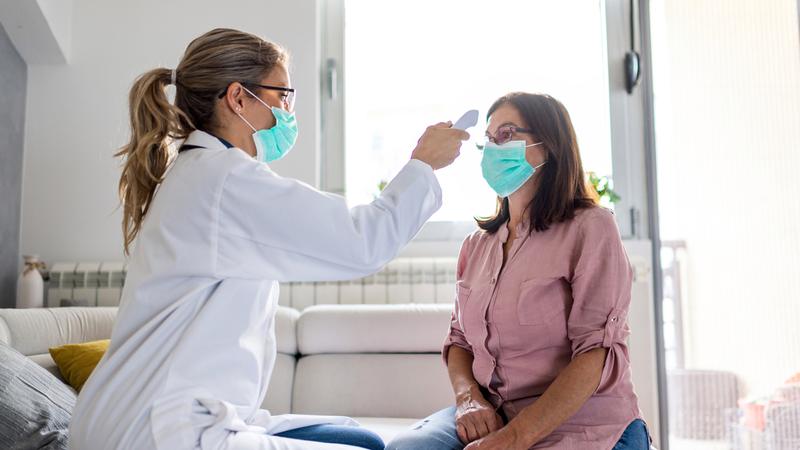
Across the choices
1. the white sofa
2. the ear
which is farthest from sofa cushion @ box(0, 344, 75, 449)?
the ear

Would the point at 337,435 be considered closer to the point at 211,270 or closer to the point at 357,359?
the point at 211,270

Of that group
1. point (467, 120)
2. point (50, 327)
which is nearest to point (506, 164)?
point (467, 120)

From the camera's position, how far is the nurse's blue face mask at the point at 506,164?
1.64 m

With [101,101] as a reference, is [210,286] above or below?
below

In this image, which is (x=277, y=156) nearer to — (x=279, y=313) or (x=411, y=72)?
(x=279, y=313)

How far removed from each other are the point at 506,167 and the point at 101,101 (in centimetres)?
236

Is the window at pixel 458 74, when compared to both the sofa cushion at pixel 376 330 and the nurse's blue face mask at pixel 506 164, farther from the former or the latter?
the nurse's blue face mask at pixel 506 164

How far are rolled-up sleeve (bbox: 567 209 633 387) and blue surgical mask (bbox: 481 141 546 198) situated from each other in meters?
0.24

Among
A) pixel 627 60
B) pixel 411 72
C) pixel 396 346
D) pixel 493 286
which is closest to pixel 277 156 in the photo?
pixel 493 286

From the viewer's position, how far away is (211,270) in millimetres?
1140

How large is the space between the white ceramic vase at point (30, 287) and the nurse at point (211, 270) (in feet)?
6.23

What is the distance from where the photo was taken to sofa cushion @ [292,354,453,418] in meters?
2.47

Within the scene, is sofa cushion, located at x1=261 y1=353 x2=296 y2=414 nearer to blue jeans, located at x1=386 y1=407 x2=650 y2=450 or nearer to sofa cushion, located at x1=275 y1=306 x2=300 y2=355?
sofa cushion, located at x1=275 y1=306 x2=300 y2=355

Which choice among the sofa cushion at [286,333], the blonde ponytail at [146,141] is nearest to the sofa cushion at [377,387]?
the sofa cushion at [286,333]
